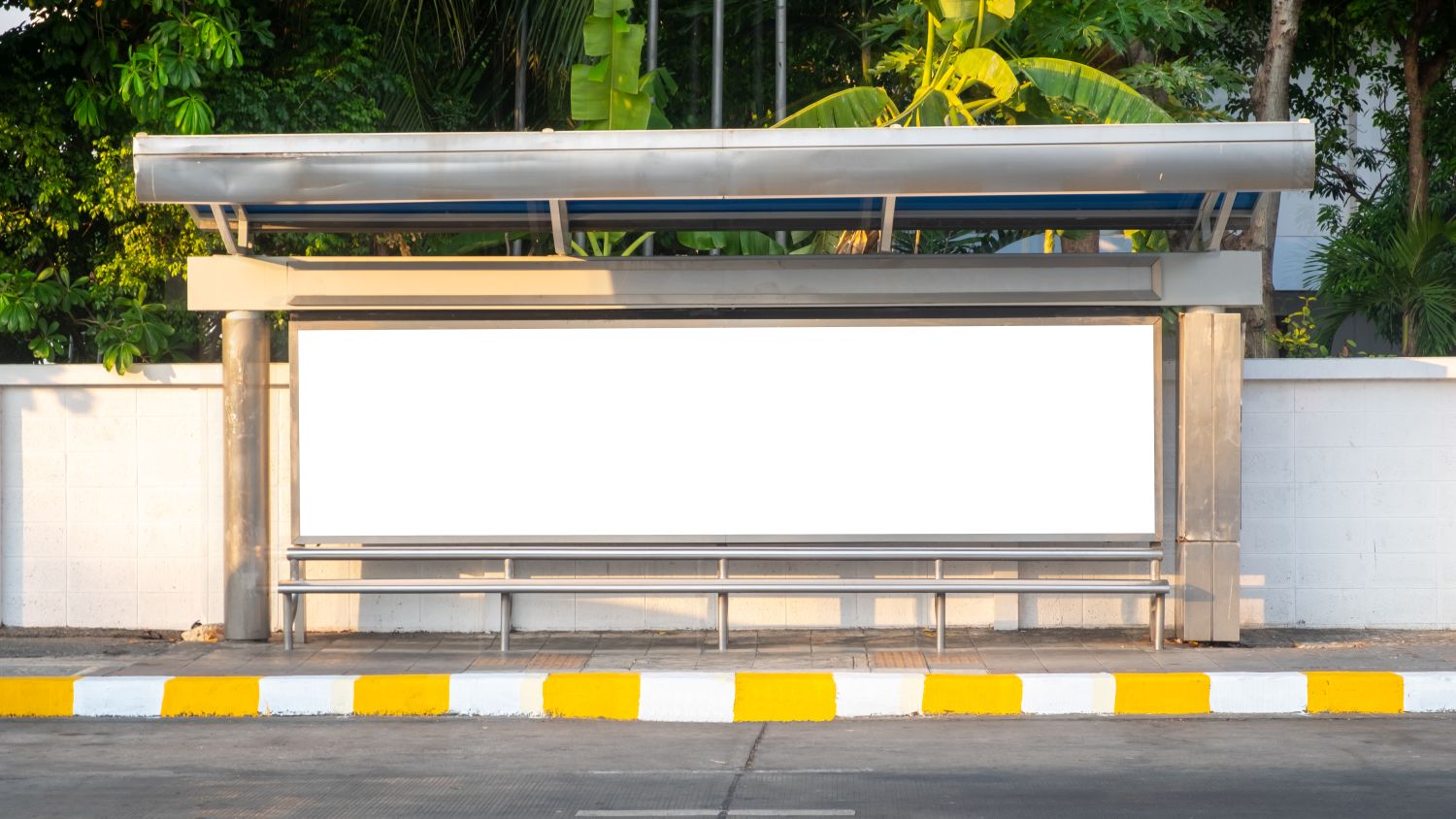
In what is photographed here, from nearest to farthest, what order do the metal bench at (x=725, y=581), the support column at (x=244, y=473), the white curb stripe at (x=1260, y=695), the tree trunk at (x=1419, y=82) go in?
the white curb stripe at (x=1260, y=695), the metal bench at (x=725, y=581), the support column at (x=244, y=473), the tree trunk at (x=1419, y=82)

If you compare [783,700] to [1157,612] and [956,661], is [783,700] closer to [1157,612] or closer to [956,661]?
[956,661]

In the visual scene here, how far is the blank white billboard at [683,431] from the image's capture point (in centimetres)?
899

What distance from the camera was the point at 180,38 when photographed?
35.0 feet

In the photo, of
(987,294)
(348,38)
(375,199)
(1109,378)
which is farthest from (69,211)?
(1109,378)

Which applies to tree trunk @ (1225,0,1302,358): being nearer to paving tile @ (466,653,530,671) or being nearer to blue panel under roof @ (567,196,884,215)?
blue panel under roof @ (567,196,884,215)

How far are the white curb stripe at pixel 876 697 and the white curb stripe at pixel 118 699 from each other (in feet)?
11.4

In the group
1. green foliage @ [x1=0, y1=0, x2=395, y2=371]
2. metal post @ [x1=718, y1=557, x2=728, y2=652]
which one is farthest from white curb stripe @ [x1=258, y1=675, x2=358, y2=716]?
green foliage @ [x1=0, y1=0, x2=395, y2=371]

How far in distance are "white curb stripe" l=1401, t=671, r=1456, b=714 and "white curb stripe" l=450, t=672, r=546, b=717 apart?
14.4 ft

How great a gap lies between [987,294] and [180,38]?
5.97 m

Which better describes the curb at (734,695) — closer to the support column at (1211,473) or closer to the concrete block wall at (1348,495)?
the support column at (1211,473)

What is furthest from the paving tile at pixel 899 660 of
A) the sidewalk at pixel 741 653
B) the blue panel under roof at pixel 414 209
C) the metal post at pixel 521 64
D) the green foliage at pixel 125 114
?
the metal post at pixel 521 64

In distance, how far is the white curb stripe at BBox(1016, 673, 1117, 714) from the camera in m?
7.70

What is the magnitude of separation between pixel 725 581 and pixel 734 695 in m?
1.23

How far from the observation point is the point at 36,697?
7.86 meters
